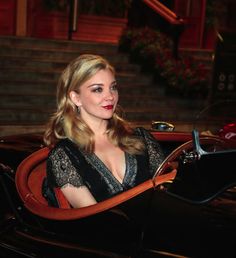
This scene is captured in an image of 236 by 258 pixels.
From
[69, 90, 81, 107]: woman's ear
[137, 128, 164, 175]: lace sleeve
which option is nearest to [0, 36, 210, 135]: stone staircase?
[137, 128, 164, 175]: lace sleeve

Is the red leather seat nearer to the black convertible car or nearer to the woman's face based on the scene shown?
the black convertible car

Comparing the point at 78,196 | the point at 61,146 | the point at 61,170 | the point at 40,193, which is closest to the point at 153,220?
the point at 78,196

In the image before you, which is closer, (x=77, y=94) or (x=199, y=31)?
(x=77, y=94)

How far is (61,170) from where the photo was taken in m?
2.59

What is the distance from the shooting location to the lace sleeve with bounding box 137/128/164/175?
9.82 feet

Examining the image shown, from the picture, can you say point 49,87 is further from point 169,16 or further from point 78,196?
point 78,196

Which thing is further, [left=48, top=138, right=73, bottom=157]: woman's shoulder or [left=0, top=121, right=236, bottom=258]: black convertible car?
[left=48, top=138, right=73, bottom=157]: woman's shoulder

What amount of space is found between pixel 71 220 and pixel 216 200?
59cm

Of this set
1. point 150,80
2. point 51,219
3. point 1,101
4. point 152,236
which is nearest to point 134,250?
point 152,236

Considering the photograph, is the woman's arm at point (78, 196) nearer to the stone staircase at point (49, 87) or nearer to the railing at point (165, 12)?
the stone staircase at point (49, 87)

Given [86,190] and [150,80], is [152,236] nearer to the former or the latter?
[86,190]

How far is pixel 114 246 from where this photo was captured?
6.55 ft

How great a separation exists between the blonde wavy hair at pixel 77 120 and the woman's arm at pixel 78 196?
0.28 metres

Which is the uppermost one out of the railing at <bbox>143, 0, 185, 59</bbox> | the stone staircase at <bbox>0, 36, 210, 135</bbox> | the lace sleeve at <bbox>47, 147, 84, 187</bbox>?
the railing at <bbox>143, 0, 185, 59</bbox>
